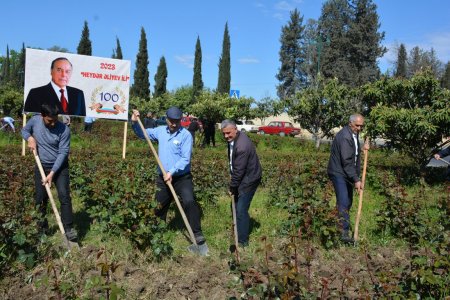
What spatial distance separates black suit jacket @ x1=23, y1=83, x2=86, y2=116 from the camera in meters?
8.72

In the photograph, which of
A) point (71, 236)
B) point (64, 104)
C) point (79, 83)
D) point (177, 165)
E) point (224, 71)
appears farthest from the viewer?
point (224, 71)

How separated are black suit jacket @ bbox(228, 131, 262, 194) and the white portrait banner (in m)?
5.15

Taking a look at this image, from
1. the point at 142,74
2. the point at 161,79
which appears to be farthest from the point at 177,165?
the point at 161,79

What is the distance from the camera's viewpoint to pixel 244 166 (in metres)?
4.98

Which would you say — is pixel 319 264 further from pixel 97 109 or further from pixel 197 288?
pixel 97 109

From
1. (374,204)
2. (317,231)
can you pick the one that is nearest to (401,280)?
(317,231)

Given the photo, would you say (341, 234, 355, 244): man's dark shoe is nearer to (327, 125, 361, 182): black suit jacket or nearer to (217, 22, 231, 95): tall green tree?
(327, 125, 361, 182): black suit jacket

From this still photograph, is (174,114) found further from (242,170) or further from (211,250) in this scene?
(211,250)

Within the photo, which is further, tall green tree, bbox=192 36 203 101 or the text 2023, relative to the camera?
tall green tree, bbox=192 36 203 101

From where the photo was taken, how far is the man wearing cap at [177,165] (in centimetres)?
493

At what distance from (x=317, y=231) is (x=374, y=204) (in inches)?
126

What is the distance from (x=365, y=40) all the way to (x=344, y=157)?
44.6 m

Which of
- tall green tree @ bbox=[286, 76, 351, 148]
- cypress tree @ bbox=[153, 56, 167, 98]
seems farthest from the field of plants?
cypress tree @ bbox=[153, 56, 167, 98]

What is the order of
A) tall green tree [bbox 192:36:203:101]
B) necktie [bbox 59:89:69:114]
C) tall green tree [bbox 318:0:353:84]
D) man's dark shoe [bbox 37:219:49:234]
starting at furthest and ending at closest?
tall green tree [bbox 192:36:203:101] → tall green tree [bbox 318:0:353:84] → necktie [bbox 59:89:69:114] → man's dark shoe [bbox 37:219:49:234]
